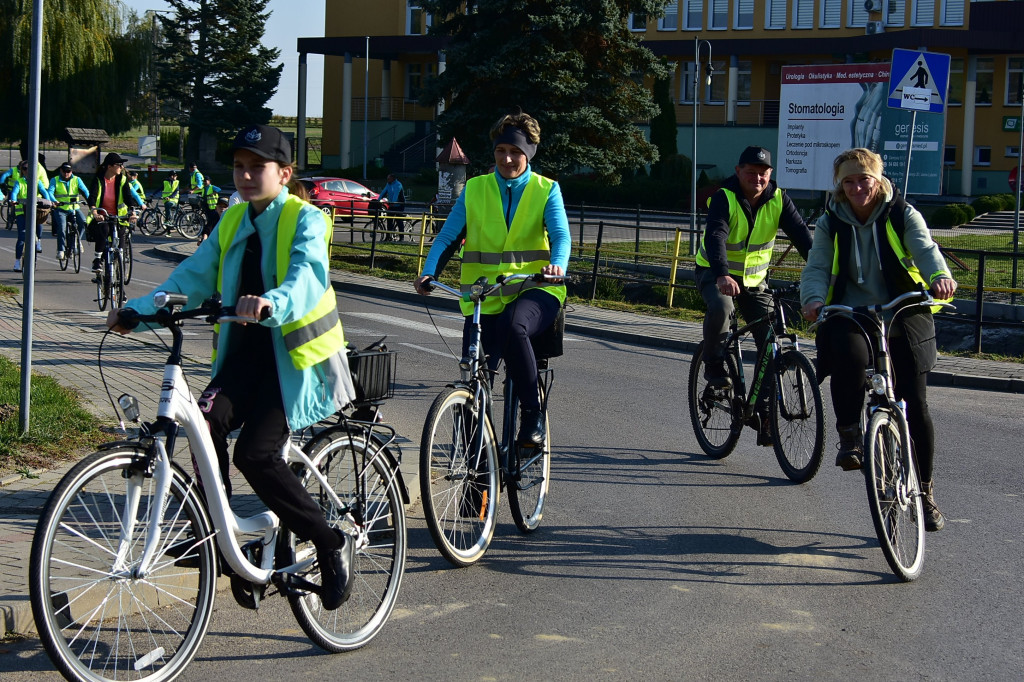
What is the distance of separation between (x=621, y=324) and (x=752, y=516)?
31.6 ft

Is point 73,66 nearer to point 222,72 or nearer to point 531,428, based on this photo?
point 222,72

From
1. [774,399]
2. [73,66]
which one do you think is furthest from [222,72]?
[774,399]

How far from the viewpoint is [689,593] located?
5312 millimetres

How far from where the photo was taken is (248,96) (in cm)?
6875

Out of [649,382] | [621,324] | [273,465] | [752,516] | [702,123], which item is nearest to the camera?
[273,465]

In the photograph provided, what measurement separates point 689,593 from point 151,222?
98.3 ft

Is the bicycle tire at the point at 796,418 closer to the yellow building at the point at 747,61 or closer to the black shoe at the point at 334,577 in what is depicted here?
the black shoe at the point at 334,577

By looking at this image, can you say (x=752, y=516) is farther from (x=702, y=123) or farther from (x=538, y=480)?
(x=702, y=123)

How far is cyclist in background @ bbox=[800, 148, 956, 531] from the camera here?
5.94 metres

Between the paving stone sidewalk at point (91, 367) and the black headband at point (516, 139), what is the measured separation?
1.98 m

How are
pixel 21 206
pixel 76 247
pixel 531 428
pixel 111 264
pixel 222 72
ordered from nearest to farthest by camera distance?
pixel 531 428 → pixel 111 264 → pixel 76 247 → pixel 21 206 → pixel 222 72

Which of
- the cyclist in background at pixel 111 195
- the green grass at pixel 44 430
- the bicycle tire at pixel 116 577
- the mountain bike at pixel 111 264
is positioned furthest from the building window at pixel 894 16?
the bicycle tire at pixel 116 577

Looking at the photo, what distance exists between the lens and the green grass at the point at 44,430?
22.3 ft

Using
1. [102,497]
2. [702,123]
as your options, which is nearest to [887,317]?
[102,497]
